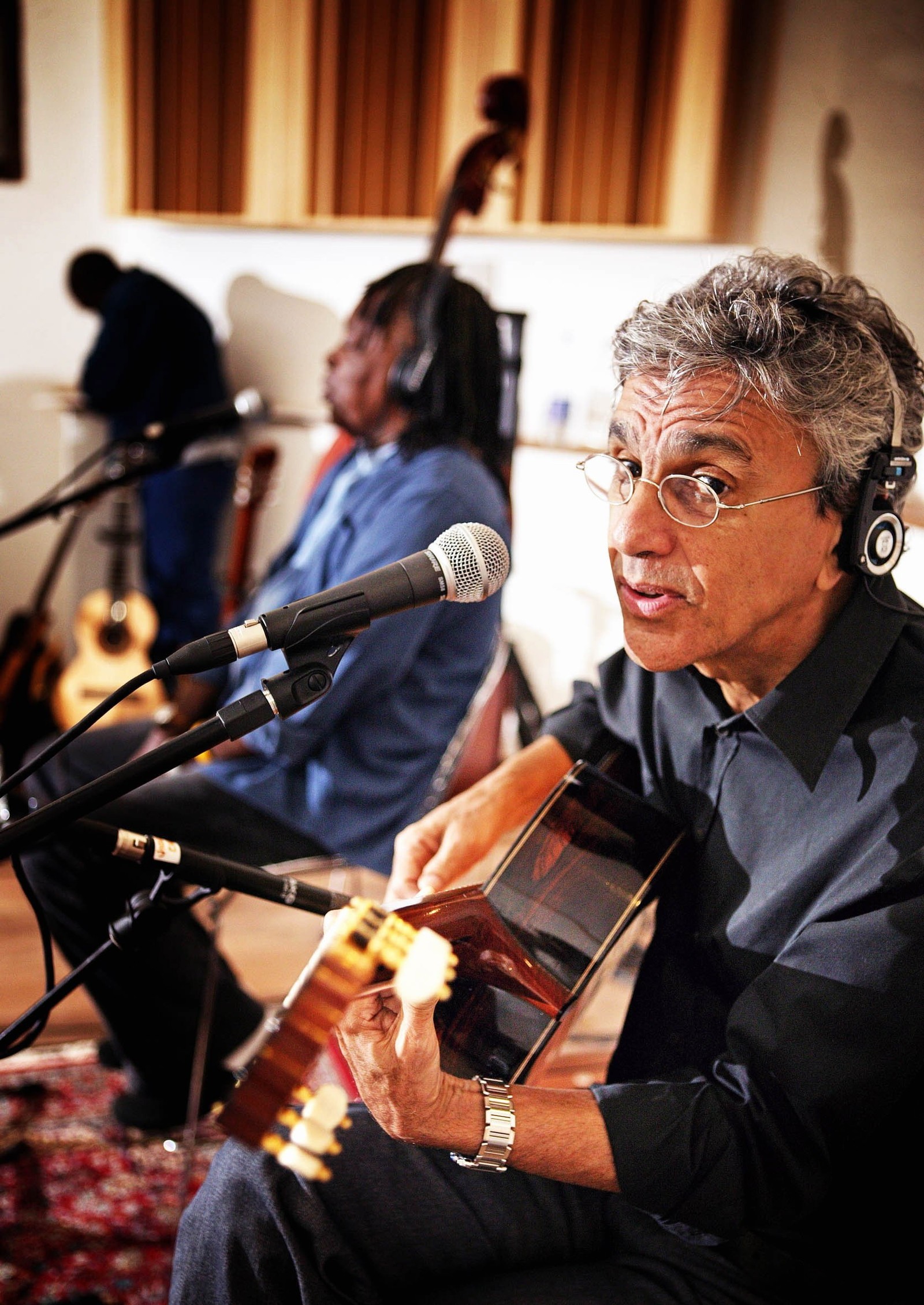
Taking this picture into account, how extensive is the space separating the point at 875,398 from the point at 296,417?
3.03m

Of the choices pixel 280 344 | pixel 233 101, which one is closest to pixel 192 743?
pixel 280 344

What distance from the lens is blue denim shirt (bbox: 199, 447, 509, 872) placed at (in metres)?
1.87

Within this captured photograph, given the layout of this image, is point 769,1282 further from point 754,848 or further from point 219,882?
point 219,882

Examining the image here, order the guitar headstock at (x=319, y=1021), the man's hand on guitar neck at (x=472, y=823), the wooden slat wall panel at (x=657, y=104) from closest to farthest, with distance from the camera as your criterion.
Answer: the guitar headstock at (x=319, y=1021)
the man's hand on guitar neck at (x=472, y=823)
the wooden slat wall panel at (x=657, y=104)

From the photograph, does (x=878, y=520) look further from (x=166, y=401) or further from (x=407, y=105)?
(x=166, y=401)

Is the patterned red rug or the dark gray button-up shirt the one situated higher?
the dark gray button-up shirt

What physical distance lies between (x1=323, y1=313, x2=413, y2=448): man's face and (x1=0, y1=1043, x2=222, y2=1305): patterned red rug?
1355 mm

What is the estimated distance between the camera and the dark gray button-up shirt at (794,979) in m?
0.93

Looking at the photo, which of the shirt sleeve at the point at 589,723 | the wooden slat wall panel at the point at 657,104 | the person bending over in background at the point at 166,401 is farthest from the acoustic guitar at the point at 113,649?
the shirt sleeve at the point at 589,723

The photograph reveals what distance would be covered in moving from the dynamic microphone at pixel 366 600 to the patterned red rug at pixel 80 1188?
1129mm

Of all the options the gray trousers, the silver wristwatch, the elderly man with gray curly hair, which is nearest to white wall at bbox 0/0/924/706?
the elderly man with gray curly hair

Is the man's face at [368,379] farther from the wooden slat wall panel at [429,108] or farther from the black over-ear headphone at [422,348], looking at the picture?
the wooden slat wall panel at [429,108]

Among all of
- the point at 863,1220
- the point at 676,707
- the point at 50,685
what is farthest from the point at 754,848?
the point at 50,685

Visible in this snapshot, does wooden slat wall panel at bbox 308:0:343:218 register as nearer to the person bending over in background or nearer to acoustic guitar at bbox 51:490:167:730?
the person bending over in background
